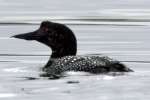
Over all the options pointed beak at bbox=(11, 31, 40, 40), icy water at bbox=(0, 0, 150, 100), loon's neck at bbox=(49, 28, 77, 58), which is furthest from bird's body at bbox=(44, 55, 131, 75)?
pointed beak at bbox=(11, 31, 40, 40)

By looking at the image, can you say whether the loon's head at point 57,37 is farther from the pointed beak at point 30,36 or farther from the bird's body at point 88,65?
the bird's body at point 88,65

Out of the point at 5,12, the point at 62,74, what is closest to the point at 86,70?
the point at 62,74

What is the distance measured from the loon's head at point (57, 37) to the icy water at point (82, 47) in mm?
412

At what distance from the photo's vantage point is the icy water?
1165 cm

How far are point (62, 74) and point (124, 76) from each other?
3.07 feet

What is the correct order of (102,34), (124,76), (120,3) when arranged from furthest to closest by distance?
1. (120,3)
2. (102,34)
3. (124,76)

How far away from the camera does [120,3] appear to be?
24.6m

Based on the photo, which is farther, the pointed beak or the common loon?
the pointed beak

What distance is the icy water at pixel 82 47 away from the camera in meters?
11.6

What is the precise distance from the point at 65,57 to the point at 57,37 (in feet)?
1.84

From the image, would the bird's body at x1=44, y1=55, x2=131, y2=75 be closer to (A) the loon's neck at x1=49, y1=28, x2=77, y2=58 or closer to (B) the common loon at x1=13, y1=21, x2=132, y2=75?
(B) the common loon at x1=13, y1=21, x2=132, y2=75

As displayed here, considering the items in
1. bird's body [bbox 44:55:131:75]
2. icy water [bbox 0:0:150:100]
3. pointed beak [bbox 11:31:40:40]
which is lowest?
icy water [bbox 0:0:150:100]

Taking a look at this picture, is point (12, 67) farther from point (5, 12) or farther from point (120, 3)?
point (120, 3)

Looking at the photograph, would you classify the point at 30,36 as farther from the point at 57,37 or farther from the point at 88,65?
the point at 88,65
